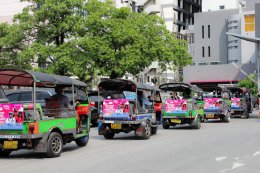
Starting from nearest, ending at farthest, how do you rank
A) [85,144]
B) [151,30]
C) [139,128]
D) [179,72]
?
[85,144]
[139,128]
[151,30]
[179,72]

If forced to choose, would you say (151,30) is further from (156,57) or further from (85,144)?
(85,144)

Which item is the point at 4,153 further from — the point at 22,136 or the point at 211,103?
the point at 211,103

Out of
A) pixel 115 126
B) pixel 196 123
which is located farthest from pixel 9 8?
pixel 115 126

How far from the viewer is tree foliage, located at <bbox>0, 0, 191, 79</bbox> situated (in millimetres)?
30938

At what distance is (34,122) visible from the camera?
1073cm

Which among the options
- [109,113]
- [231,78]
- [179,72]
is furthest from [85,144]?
[179,72]

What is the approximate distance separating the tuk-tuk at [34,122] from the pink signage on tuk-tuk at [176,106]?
8.68 meters

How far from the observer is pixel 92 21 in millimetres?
31875

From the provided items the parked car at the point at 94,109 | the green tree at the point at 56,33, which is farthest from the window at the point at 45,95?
the green tree at the point at 56,33

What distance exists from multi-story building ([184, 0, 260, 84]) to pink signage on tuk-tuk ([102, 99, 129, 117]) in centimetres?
4766

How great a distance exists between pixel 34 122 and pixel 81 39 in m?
21.3

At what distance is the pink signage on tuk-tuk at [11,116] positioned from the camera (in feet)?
35.5

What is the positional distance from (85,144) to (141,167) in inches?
177

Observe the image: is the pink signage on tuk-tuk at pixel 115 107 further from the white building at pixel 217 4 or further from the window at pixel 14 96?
the white building at pixel 217 4
